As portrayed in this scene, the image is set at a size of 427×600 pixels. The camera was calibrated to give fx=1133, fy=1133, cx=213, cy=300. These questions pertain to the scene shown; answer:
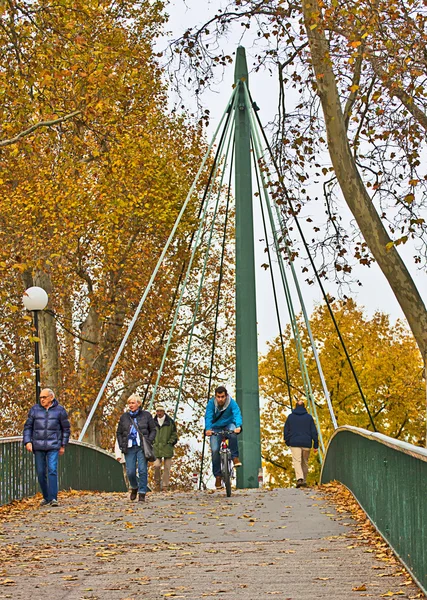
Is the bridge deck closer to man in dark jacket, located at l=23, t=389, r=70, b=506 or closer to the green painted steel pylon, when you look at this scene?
man in dark jacket, located at l=23, t=389, r=70, b=506

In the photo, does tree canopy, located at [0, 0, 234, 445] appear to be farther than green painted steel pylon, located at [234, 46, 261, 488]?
Yes

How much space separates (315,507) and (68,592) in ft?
21.4

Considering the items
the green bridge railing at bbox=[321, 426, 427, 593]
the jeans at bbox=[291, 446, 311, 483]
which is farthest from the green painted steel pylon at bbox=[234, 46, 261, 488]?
the green bridge railing at bbox=[321, 426, 427, 593]

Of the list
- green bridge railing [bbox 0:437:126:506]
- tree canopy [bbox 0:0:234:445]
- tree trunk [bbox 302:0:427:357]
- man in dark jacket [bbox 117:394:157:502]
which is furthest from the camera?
tree canopy [bbox 0:0:234:445]

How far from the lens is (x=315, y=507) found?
1313 centimetres

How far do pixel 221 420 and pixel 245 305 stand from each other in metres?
5.75

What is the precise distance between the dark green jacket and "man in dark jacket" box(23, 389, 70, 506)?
6.05m

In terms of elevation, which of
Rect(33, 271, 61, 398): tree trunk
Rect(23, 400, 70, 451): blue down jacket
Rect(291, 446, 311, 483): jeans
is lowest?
Rect(291, 446, 311, 483): jeans

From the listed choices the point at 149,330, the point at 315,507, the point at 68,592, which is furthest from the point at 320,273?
the point at 149,330

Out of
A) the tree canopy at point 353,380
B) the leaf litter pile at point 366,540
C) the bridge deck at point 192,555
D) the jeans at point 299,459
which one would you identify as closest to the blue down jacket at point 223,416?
the leaf litter pile at point 366,540

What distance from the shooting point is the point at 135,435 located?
1520 cm

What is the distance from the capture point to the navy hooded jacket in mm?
19828

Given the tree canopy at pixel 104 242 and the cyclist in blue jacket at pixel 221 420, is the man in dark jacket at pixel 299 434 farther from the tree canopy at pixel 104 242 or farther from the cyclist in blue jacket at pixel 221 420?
the tree canopy at pixel 104 242

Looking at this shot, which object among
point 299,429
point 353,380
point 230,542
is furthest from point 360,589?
point 353,380
